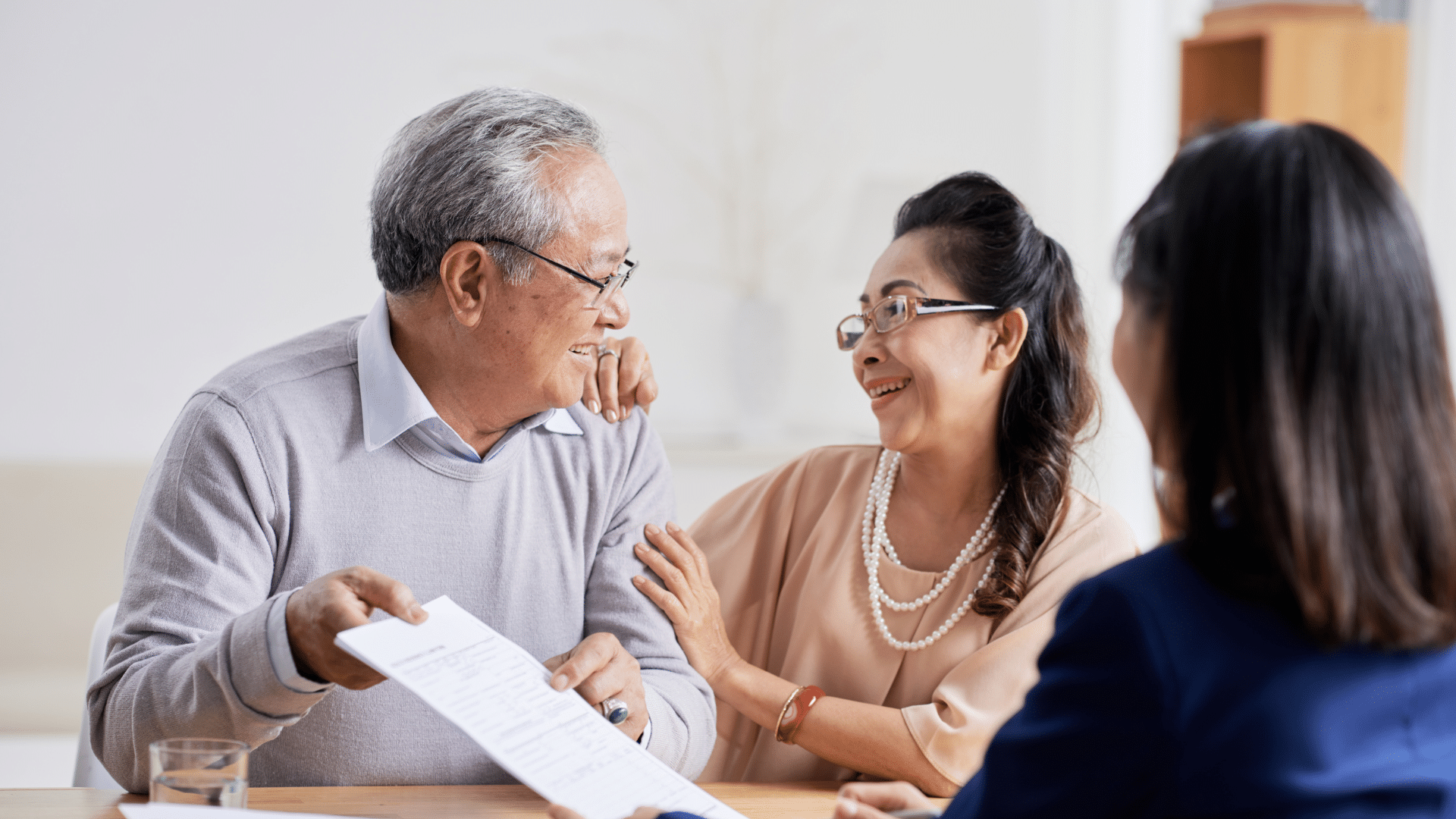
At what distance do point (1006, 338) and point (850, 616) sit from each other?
1.68 feet

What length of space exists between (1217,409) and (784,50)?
2.96m

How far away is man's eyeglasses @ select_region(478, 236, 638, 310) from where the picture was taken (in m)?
1.49

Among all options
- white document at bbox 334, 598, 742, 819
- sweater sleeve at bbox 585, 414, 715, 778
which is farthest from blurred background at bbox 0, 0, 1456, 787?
white document at bbox 334, 598, 742, 819

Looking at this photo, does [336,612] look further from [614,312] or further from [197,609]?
[614,312]

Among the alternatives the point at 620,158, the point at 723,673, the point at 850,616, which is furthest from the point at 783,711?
the point at 620,158

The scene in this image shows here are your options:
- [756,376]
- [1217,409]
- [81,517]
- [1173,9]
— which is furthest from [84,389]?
[1173,9]

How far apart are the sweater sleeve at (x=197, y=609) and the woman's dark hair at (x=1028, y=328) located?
1.05 m

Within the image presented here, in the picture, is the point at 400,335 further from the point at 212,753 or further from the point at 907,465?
the point at 907,465

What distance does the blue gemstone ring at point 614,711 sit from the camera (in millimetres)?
1314

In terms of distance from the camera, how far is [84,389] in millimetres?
3076

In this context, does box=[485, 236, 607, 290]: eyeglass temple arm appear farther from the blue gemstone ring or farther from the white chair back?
the white chair back

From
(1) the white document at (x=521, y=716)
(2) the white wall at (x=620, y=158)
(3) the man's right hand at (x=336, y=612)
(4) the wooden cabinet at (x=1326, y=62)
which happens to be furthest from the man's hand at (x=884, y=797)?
(4) the wooden cabinet at (x=1326, y=62)

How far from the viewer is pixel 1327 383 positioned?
0.79m

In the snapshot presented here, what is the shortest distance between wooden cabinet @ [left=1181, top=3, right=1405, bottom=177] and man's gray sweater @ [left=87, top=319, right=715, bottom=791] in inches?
87.4
